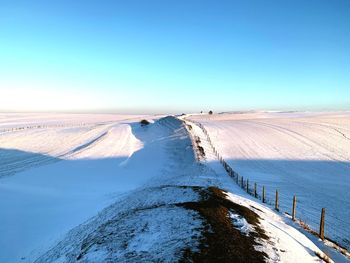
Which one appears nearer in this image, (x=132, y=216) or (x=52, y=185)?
(x=132, y=216)

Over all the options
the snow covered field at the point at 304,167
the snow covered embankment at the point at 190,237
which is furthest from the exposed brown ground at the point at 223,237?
the snow covered field at the point at 304,167

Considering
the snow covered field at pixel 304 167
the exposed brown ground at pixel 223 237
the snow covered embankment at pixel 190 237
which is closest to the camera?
the exposed brown ground at pixel 223 237

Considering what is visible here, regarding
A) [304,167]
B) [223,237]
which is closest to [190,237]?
[223,237]

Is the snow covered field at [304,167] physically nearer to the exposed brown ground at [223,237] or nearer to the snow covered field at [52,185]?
the exposed brown ground at [223,237]

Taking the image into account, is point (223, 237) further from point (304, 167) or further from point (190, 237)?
point (304, 167)

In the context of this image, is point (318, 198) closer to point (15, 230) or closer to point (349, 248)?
point (349, 248)

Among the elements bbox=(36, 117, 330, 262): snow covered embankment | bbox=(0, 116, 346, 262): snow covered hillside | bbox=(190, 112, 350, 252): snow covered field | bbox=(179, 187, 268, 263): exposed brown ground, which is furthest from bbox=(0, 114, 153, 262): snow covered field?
bbox=(190, 112, 350, 252): snow covered field
